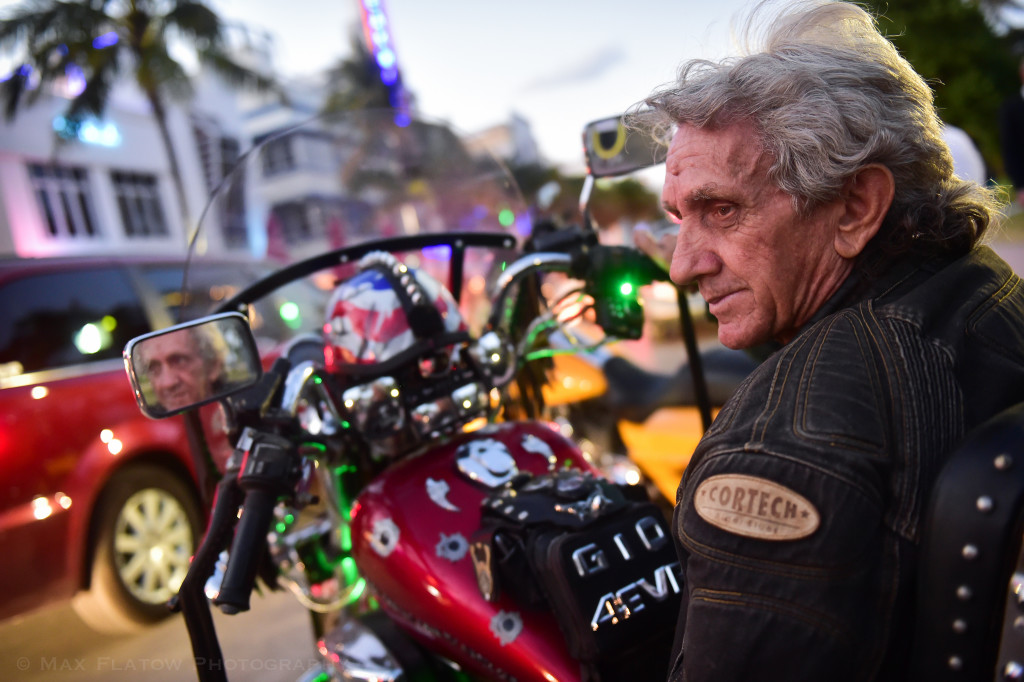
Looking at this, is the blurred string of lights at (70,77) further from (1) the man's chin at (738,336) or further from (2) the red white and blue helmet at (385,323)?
(1) the man's chin at (738,336)

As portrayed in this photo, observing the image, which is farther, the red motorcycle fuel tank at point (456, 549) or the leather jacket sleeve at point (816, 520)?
the red motorcycle fuel tank at point (456, 549)

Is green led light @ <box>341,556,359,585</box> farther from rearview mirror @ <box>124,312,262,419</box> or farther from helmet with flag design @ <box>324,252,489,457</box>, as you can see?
rearview mirror @ <box>124,312,262,419</box>

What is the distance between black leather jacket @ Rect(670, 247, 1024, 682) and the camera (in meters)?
0.69

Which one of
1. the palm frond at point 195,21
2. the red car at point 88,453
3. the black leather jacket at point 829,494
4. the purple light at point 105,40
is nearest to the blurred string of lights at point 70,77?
the purple light at point 105,40

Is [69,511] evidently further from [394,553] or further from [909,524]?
[909,524]

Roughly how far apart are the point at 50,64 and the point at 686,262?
16.0 meters

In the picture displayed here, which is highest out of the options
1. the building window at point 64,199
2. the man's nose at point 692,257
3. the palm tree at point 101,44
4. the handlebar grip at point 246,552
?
the palm tree at point 101,44

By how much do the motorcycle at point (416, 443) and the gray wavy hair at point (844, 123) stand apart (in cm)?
63

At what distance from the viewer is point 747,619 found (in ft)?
2.33

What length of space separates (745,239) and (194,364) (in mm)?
1050

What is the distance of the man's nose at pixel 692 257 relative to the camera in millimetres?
1052

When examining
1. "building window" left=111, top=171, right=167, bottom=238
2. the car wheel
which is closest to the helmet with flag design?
the car wheel

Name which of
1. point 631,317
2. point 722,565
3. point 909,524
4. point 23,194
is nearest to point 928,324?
point 909,524

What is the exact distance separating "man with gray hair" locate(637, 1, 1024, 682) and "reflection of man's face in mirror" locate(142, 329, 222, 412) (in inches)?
36.4
